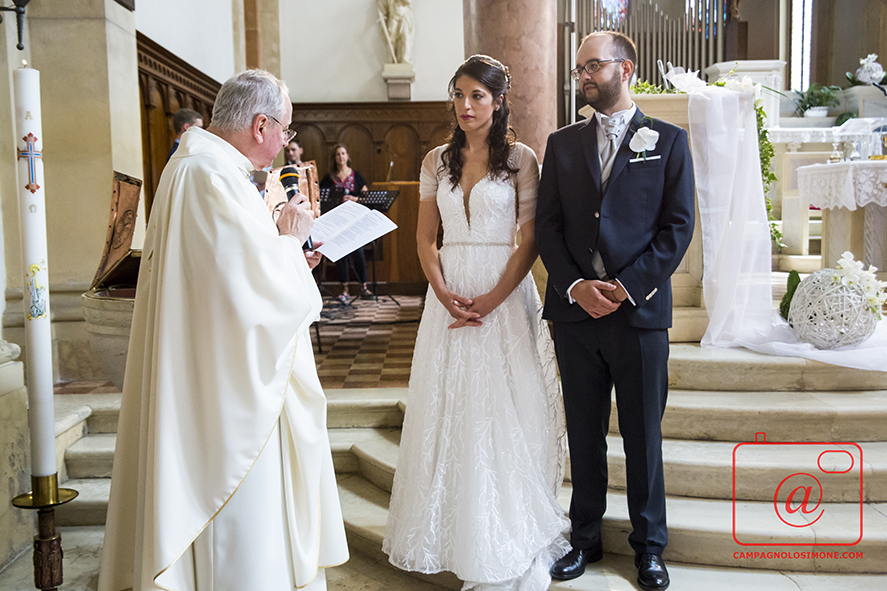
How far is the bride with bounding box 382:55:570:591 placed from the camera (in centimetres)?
233

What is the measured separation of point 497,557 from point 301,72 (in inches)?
351

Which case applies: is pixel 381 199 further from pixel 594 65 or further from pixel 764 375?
pixel 594 65

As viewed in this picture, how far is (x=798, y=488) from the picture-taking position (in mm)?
2893

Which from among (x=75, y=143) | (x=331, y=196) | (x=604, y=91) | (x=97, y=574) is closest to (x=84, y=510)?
(x=97, y=574)

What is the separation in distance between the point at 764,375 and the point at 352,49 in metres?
8.05

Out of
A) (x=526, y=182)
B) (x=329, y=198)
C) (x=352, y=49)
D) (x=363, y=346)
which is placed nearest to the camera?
(x=526, y=182)

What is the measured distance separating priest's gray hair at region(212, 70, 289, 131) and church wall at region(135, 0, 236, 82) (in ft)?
15.5

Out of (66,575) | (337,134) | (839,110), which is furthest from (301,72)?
(66,575)

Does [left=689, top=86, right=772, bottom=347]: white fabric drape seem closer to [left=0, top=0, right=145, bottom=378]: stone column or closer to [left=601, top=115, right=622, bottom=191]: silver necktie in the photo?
[left=601, top=115, right=622, bottom=191]: silver necktie

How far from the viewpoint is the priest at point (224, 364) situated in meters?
1.72

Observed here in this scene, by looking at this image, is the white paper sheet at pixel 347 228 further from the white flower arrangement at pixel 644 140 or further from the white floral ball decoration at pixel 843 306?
the white floral ball decoration at pixel 843 306

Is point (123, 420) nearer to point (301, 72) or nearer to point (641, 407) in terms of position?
point (641, 407)

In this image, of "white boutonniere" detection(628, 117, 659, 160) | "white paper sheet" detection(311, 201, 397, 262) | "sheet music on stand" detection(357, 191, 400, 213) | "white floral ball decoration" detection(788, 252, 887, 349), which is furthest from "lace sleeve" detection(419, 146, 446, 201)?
"sheet music on stand" detection(357, 191, 400, 213)

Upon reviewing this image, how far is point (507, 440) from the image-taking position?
2.38m
